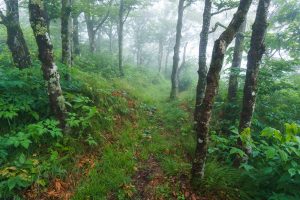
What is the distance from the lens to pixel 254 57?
18.6 ft

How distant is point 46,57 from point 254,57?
5.00m

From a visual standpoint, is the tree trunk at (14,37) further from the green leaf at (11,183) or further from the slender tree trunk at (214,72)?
the slender tree trunk at (214,72)

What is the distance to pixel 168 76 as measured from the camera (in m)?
31.6

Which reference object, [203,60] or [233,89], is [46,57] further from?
[233,89]

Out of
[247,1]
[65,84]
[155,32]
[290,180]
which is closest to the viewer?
[290,180]

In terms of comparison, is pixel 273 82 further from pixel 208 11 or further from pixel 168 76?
pixel 168 76

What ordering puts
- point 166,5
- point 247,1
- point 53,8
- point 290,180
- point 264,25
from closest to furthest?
point 290,180, point 247,1, point 264,25, point 53,8, point 166,5

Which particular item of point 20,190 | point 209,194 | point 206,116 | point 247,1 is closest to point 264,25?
point 247,1

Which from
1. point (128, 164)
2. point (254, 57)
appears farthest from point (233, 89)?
point (128, 164)

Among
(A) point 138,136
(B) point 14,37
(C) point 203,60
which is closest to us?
(A) point 138,136

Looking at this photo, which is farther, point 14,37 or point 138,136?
point 14,37

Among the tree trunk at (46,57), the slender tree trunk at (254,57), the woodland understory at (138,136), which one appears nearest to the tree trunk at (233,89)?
the woodland understory at (138,136)

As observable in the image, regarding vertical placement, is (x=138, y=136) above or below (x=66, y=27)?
below

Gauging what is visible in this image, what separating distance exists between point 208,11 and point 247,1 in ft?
13.8
